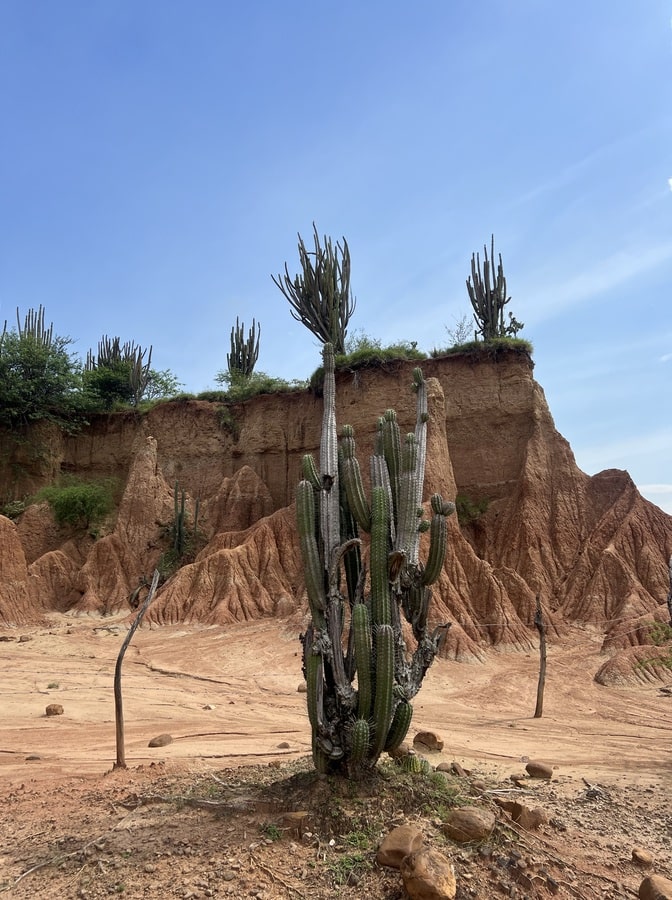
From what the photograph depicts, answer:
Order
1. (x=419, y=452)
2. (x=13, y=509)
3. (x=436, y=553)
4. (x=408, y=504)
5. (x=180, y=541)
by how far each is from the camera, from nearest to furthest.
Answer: (x=408, y=504) → (x=436, y=553) → (x=419, y=452) → (x=180, y=541) → (x=13, y=509)

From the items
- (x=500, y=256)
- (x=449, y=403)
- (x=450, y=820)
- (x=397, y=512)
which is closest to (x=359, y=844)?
(x=450, y=820)

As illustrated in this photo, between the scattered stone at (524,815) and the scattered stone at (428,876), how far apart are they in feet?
4.79

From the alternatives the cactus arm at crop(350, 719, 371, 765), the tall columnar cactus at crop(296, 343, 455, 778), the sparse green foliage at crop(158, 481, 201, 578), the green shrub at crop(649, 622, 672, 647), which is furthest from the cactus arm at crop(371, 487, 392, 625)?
the sparse green foliage at crop(158, 481, 201, 578)

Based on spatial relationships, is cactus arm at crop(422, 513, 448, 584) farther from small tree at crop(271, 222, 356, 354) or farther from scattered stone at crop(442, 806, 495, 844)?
small tree at crop(271, 222, 356, 354)

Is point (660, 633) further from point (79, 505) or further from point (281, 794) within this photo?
point (79, 505)

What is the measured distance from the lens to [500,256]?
1267 inches

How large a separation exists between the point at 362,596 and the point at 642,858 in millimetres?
3538

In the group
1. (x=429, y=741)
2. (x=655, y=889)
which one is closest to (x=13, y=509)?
(x=429, y=741)

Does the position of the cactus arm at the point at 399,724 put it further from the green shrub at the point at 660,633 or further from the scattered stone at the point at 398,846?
the green shrub at the point at 660,633

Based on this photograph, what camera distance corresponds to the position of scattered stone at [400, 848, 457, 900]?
4948 millimetres

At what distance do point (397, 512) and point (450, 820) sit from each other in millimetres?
3167

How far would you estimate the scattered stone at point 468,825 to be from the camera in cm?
589

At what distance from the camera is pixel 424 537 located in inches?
892

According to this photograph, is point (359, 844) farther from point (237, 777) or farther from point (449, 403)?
point (449, 403)
